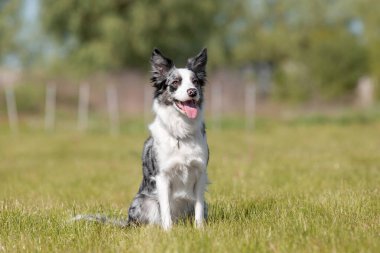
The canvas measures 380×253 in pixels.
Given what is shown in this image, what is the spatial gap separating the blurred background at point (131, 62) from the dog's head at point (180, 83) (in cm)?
2208

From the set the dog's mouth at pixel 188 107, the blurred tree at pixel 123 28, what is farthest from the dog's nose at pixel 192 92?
the blurred tree at pixel 123 28

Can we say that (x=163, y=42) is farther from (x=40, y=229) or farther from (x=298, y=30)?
(x=40, y=229)

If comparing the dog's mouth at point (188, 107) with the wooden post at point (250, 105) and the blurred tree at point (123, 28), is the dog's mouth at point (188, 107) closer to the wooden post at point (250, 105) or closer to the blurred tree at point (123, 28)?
the wooden post at point (250, 105)

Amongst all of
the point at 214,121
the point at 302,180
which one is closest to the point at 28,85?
the point at 214,121

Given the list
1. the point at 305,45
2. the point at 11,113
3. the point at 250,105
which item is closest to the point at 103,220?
the point at 11,113

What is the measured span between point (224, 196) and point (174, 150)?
8.84ft

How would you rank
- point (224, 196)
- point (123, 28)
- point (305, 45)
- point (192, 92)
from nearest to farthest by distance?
point (192, 92) < point (224, 196) < point (123, 28) < point (305, 45)

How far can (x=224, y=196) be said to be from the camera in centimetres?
906

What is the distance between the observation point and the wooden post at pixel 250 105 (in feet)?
95.8

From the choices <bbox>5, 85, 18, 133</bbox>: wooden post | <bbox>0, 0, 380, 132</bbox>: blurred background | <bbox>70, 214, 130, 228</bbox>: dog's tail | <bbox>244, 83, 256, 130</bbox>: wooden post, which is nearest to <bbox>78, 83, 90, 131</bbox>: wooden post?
<bbox>0, 0, 380, 132</bbox>: blurred background

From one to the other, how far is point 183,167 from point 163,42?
31361mm

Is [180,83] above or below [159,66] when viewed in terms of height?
below

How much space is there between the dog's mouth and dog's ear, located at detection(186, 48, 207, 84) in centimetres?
37

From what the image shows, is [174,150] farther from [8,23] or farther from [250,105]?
[250,105]
